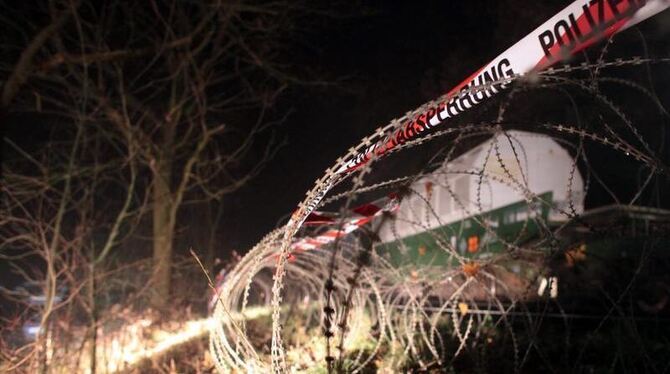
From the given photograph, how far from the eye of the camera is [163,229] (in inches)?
507

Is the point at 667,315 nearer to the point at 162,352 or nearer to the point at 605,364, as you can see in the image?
the point at 605,364

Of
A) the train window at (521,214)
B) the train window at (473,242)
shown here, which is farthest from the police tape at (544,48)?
the train window at (473,242)

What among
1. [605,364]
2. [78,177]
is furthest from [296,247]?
[78,177]

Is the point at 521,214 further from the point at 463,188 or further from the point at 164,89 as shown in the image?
the point at 164,89

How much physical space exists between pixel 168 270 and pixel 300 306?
4022mm

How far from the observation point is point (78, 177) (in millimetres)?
10070

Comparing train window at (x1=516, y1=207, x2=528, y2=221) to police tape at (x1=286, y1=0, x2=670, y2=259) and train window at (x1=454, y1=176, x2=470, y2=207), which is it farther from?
police tape at (x1=286, y1=0, x2=670, y2=259)

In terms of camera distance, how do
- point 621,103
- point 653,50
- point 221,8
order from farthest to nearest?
1. point 221,8
2. point 621,103
3. point 653,50

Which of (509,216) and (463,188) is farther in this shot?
(463,188)

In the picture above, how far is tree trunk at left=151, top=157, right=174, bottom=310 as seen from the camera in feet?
40.7

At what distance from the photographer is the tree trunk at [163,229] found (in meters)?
12.4

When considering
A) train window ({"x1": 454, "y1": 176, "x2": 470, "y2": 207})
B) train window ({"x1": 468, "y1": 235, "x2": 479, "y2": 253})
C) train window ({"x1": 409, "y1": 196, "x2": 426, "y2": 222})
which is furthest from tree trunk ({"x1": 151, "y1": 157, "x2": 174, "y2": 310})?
train window ({"x1": 468, "y1": 235, "x2": 479, "y2": 253})

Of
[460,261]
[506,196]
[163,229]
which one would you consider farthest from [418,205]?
[460,261]

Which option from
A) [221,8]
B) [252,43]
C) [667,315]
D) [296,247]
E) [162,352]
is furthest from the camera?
[252,43]
